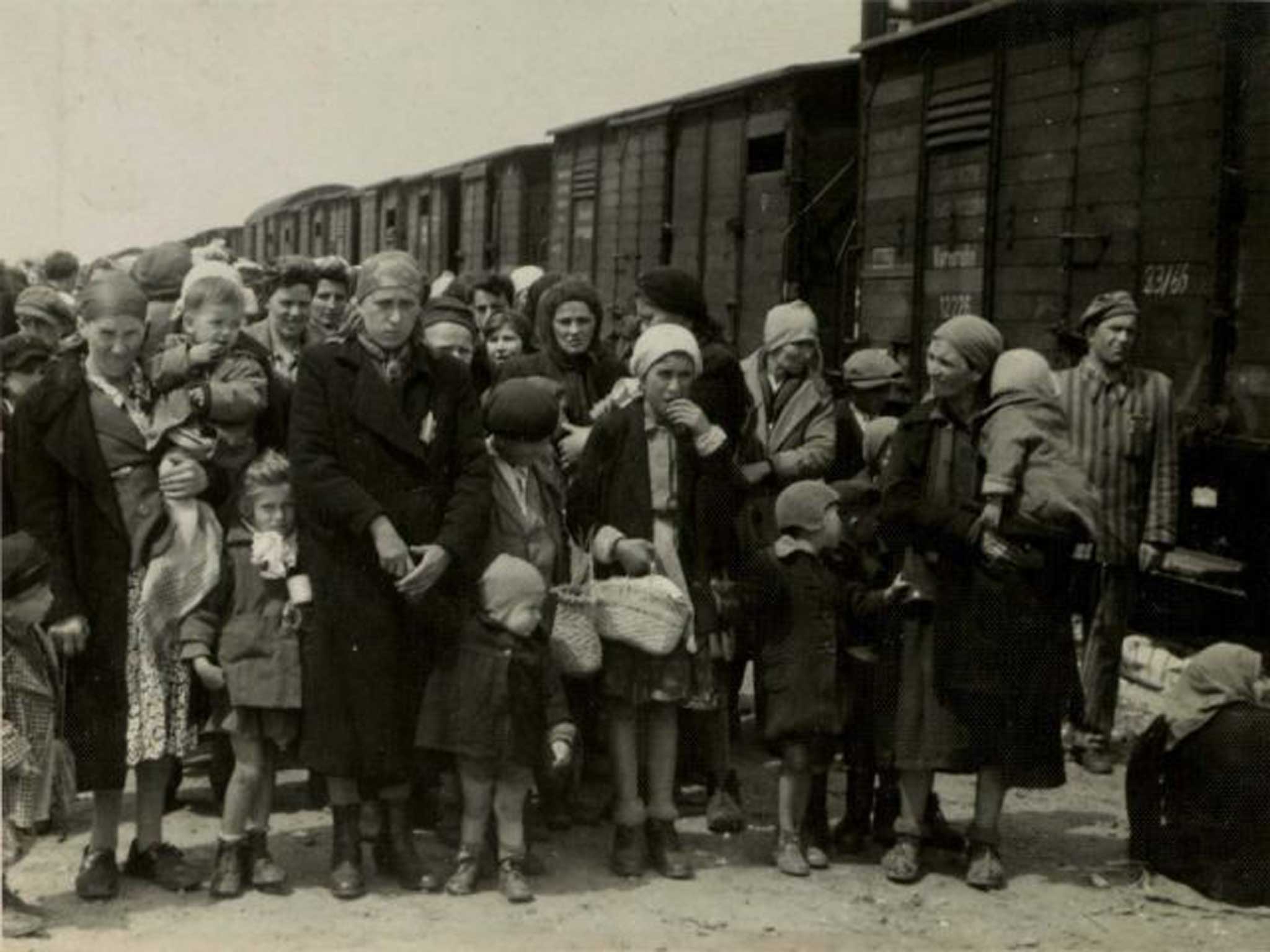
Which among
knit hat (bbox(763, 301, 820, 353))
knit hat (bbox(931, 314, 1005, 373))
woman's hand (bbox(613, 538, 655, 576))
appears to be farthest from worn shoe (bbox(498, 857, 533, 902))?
knit hat (bbox(763, 301, 820, 353))

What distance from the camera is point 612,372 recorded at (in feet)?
17.6

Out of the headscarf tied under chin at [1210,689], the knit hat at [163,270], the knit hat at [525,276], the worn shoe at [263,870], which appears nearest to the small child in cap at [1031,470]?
the headscarf tied under chin at [1210,689]

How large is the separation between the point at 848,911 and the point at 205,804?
7.53 feet

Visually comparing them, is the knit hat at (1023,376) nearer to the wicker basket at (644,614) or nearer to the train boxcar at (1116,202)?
the wicker basket at (644,614)

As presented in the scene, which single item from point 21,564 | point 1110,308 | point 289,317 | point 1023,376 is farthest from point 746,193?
point 21,564

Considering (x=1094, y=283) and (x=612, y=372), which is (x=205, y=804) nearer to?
(x=612, y=372)

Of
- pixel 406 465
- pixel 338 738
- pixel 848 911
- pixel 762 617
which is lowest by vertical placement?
pixel 848 911

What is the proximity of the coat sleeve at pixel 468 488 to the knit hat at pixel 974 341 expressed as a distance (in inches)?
57.4

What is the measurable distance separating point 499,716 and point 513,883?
492 millimetres

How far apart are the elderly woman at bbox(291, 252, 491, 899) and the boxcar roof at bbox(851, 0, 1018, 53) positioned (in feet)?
21.0

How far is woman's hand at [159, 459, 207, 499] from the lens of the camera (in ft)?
13.6

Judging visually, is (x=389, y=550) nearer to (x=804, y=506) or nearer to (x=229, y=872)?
(x=229, y=872)

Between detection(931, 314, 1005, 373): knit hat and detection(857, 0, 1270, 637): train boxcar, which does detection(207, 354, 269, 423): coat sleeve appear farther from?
detection(857, 0, 1270, 637): train boxcar

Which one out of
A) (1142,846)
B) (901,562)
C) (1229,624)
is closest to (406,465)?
(901,562)
